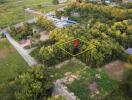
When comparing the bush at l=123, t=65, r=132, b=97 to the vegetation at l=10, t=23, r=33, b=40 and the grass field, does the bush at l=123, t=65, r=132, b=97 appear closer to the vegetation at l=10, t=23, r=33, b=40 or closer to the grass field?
the vegetation at l=10, t=23, r=33, b=40

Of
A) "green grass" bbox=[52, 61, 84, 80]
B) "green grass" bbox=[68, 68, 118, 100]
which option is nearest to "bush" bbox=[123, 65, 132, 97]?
"green grass" bbox=[68, 68, 118, 100]

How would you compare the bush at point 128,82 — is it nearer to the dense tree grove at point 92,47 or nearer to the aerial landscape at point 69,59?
the aerial landscape at point 69,59

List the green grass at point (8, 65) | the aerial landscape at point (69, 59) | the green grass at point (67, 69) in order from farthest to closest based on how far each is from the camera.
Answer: the green grass at point (67, 69)
the green grass at point (8, 65)
the aerial landscape at point (69, 59)

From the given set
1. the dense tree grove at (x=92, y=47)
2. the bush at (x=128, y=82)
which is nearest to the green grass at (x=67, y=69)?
the dense tree grove at (x=92, y=47)

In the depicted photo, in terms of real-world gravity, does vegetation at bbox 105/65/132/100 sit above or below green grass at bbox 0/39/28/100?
above

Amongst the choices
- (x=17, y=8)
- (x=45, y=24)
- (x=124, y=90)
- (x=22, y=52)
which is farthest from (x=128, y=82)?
(x=17, y=8)

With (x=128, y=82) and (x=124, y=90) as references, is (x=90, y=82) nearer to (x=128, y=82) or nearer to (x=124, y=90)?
(x=124, y=90)
